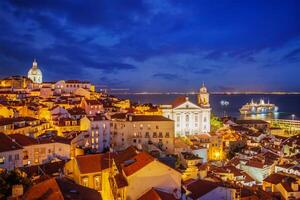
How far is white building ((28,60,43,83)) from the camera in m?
105

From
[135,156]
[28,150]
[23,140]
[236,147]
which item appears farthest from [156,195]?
[236,147]

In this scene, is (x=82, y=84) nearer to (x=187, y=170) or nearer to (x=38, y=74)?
(x=38, y=74)

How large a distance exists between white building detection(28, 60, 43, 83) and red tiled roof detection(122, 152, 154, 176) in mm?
91121

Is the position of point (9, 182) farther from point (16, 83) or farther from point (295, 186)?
point (16, 83)

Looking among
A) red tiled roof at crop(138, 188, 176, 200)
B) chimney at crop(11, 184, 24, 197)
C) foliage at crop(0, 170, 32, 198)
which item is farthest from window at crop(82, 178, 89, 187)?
chimney at crop(11, 184, 24, 197)

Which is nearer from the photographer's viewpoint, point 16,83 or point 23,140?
point 23,140

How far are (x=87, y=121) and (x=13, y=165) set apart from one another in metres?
14.3

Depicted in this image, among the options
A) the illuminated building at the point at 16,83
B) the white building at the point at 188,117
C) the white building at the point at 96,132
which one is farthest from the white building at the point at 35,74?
the white building at the point at 96,132

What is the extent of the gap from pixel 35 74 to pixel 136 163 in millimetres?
93178

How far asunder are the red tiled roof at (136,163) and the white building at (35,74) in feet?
299

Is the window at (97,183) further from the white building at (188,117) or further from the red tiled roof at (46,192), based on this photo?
the white building at (188,117)

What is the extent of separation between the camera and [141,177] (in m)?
19.6

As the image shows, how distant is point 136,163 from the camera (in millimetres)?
20453

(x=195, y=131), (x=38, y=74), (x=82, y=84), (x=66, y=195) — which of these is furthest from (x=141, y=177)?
(x=38, y=74)
